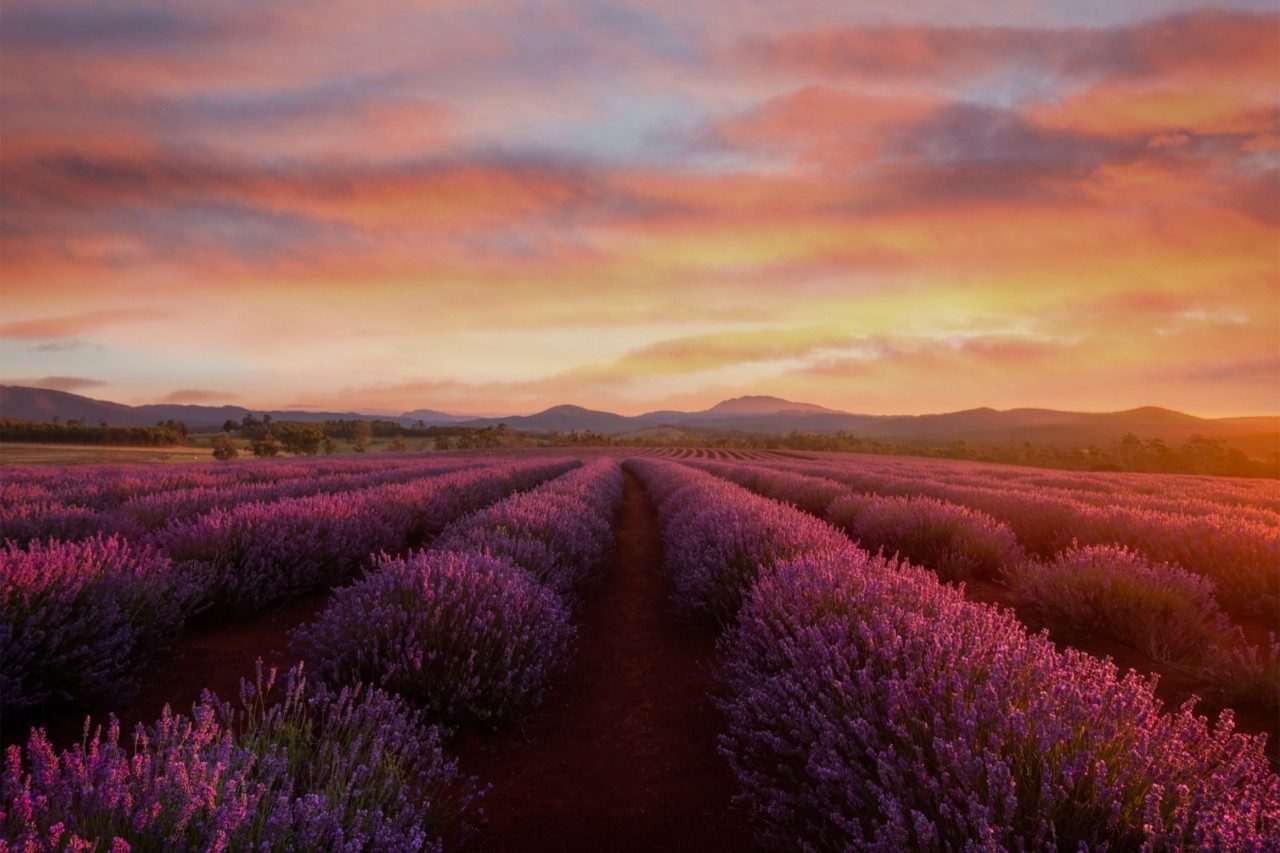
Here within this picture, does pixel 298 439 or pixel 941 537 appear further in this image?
pixel 298 439

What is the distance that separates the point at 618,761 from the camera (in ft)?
10.2

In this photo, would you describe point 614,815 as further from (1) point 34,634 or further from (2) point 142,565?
(2) point 142,565

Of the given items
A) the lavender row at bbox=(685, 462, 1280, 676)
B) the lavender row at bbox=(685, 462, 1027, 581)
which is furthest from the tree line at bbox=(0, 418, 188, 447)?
the lavender row at bbox=(685, 462, 1280, 676)

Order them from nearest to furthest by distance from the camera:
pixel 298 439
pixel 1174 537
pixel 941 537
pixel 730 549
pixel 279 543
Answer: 1. pixel 730 549
2. pixel 279 543
3. pixel 1174 537
4. pixel 941 537
5. pixel 298 439

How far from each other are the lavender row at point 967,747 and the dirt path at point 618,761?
0.32 m

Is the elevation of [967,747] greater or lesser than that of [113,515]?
greater

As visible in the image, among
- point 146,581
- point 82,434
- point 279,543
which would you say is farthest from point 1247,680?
point 82,434

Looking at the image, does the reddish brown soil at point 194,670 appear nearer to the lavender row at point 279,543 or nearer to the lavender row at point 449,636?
the lavender row at point 279,543

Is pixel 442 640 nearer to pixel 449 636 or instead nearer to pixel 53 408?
pixel 449 636

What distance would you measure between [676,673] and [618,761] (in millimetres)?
1127

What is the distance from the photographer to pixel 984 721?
1849 mm

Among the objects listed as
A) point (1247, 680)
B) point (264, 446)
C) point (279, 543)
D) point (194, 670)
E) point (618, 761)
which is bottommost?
point (264, 446)

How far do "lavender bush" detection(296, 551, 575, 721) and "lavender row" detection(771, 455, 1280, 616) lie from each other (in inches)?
195

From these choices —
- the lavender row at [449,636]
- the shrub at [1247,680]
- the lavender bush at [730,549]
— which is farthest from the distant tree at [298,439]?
the shrub at [1247,680]
